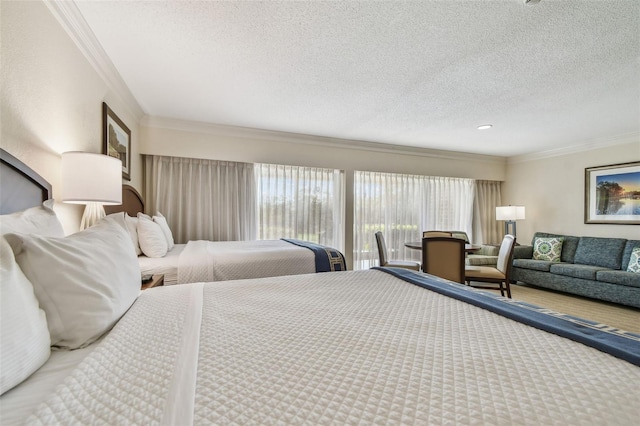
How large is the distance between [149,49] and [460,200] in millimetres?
5720

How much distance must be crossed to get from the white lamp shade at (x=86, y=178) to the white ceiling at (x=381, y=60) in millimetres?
975

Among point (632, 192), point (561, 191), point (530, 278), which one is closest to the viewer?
point (632, 192)

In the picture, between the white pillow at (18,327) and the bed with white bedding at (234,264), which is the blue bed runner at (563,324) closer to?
the bed with white bedding at (234,264)

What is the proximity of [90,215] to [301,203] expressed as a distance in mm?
3005

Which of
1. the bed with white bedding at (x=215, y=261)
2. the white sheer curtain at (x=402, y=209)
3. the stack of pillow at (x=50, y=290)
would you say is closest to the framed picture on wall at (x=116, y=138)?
the bed with white bedding at (x=215, y=261)

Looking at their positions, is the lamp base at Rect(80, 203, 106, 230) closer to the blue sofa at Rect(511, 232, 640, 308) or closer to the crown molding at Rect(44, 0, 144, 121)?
the crown molding at Rect(44, 0, 144, 121)

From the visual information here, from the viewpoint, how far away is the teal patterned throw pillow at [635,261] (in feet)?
12.1

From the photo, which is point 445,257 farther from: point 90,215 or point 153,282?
point 90,215

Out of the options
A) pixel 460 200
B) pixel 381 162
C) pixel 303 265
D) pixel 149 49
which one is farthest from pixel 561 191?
pixel 149 49

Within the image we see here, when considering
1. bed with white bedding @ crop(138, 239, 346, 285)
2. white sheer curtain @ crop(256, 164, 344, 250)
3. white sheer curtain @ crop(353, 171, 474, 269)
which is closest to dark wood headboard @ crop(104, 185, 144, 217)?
bed with white bedding @ crop(138, 239, 346, 285)

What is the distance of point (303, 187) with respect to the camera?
4.65m

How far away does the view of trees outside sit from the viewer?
4.19 m

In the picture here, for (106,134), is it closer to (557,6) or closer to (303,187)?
(303,187)

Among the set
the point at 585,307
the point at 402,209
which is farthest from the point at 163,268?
the point at 585,307
